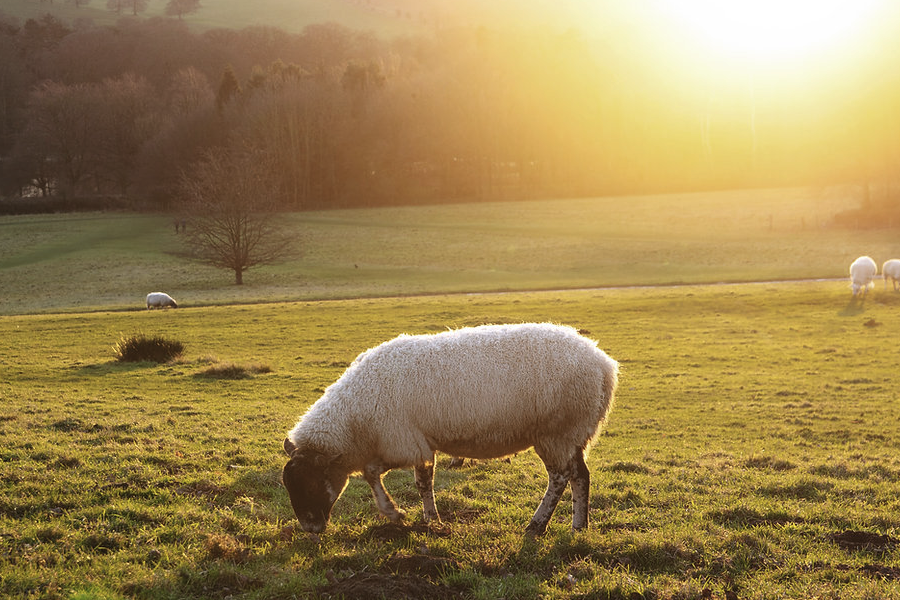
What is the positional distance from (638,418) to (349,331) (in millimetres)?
14744

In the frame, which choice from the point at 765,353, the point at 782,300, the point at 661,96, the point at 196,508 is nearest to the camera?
the point at 196,508

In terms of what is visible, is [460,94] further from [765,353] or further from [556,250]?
[765,353]

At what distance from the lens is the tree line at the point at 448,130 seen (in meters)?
89.8

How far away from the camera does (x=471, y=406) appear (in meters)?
8.29

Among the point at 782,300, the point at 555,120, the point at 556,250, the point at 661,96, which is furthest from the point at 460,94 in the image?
the point at 782,300

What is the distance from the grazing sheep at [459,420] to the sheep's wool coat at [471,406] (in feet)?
0.04

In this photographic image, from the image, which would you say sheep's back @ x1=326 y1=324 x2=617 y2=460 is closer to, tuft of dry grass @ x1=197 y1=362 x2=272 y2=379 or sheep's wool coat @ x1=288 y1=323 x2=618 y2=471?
sheep's wool coat @ x1=288 y1=323 x2=618 y2=471

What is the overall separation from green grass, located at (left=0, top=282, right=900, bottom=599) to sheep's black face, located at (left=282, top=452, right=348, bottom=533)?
317mm

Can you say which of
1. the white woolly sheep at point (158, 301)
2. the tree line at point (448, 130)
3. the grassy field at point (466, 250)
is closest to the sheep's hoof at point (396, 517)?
the grassy field at point (466, 250)

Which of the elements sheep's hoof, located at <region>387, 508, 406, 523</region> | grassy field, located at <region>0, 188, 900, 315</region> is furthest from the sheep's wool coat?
grassy field, located at <region>0, 188, 900, 315</region>

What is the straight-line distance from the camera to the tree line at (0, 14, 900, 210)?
295 ft

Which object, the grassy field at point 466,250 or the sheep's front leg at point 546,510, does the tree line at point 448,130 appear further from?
the sheep's front leg at point 546,510

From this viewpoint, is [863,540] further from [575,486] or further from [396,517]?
[396,517]

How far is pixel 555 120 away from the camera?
100m
